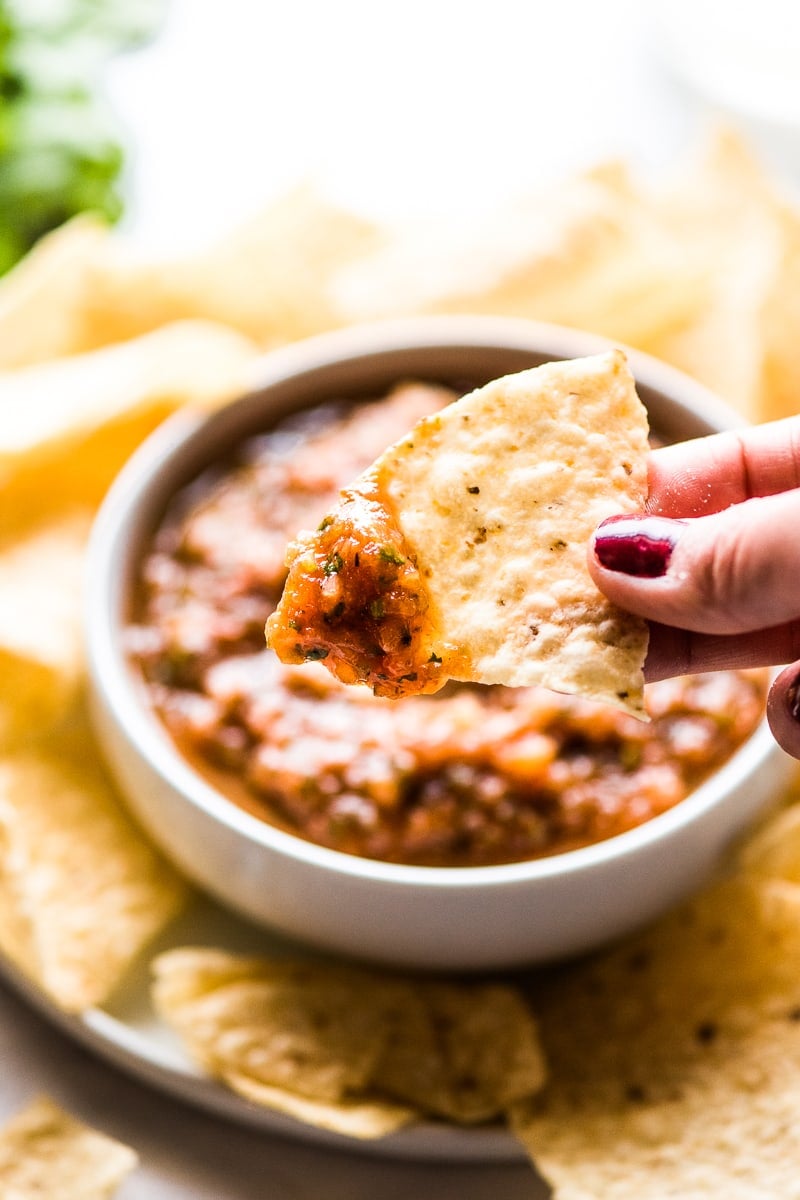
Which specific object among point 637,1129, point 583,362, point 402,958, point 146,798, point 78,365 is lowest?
point 637,1129

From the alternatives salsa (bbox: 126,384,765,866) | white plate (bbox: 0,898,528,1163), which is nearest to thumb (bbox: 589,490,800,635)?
salsa (bbox: 126,384,765,866)

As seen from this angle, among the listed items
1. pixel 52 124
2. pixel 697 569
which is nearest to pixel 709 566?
pixel 697 569

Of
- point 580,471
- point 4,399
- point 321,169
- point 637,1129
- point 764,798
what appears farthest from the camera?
point 321,169

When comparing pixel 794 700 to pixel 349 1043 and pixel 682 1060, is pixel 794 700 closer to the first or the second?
pixel 682 1060

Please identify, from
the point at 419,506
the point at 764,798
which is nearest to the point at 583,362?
the point at 419,506

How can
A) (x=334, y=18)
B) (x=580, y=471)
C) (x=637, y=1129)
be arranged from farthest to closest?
(x=334, y=18) < (x=637, y=1129) < (x=580, y=471)

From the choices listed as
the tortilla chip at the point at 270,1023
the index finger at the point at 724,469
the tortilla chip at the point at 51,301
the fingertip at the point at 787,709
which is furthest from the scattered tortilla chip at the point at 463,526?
the tortilla chip at the point at 51,301

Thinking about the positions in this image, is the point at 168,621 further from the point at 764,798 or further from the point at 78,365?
the point at 764,798
